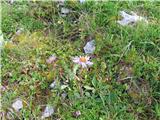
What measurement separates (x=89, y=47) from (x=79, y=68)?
287 mm

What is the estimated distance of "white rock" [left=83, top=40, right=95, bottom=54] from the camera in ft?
12.3

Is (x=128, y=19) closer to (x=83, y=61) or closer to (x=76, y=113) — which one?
(x=83, y=61)

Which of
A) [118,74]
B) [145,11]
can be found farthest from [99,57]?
[145,11]

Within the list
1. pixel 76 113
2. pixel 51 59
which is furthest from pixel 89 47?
pixel 76 113

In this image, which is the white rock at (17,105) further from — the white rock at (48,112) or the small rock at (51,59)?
the small rock at (51,59)

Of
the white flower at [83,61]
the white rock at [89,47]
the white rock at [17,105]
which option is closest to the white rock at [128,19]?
the white rock at [89,47]

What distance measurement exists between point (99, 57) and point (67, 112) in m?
0.67

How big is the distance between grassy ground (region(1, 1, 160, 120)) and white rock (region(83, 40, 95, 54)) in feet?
0.14

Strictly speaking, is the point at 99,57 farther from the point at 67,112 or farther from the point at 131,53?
the point at 67,112

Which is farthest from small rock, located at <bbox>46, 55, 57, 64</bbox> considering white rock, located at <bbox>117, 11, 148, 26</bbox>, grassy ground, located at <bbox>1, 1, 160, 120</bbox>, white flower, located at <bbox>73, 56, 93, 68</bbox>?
white rock, located at <bbox>117, 11, 148, 26</bbox>

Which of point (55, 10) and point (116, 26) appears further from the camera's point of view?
point (55, 10)

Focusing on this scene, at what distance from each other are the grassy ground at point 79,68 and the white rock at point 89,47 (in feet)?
0.14

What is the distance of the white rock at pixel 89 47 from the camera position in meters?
3.76

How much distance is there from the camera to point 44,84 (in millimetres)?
3551
